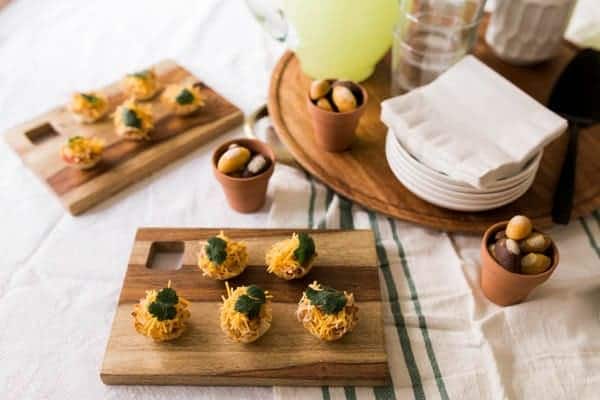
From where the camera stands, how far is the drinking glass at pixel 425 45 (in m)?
0.74

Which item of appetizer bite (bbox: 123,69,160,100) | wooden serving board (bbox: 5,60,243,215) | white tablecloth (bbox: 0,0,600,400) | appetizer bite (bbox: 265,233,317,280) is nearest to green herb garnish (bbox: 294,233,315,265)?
appetizer bite (bbox: 265,233,317,280)

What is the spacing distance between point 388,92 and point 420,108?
0.57 feet

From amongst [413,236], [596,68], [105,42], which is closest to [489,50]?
[596,68]

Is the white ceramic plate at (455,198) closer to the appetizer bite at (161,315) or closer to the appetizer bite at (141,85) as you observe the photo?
the appetizer bite at (161,315)

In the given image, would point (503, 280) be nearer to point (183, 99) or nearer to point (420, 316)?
point (420, 316)

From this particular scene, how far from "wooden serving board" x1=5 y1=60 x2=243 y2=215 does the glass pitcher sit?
0.47 feet

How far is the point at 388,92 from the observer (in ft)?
2.63

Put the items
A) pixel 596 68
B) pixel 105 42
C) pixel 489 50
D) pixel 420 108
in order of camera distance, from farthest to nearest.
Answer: pixel 105 42, pixel 489 50, pixel 596 68, pixel 420 108

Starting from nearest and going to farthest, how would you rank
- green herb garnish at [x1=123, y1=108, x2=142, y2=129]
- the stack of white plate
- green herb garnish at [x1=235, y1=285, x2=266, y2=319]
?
green herb garnish at [x1=235, y1=285, x2=266, y2=319]
the stack of white plate
green herb garnish at [x1=123, y1=108, x2=142, y2=129]

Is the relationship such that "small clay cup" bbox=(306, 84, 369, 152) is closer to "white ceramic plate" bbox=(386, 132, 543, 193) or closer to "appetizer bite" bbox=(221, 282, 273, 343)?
"white ceramic plate" bbox=(386, 132, 543, 193)

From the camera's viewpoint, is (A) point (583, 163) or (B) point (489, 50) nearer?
(A) point (583, 163)

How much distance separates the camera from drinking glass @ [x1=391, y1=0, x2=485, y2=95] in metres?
0.74

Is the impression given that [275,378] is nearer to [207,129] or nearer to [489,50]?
[207,129]

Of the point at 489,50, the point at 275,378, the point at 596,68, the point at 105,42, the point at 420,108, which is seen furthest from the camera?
the point at 105,42
